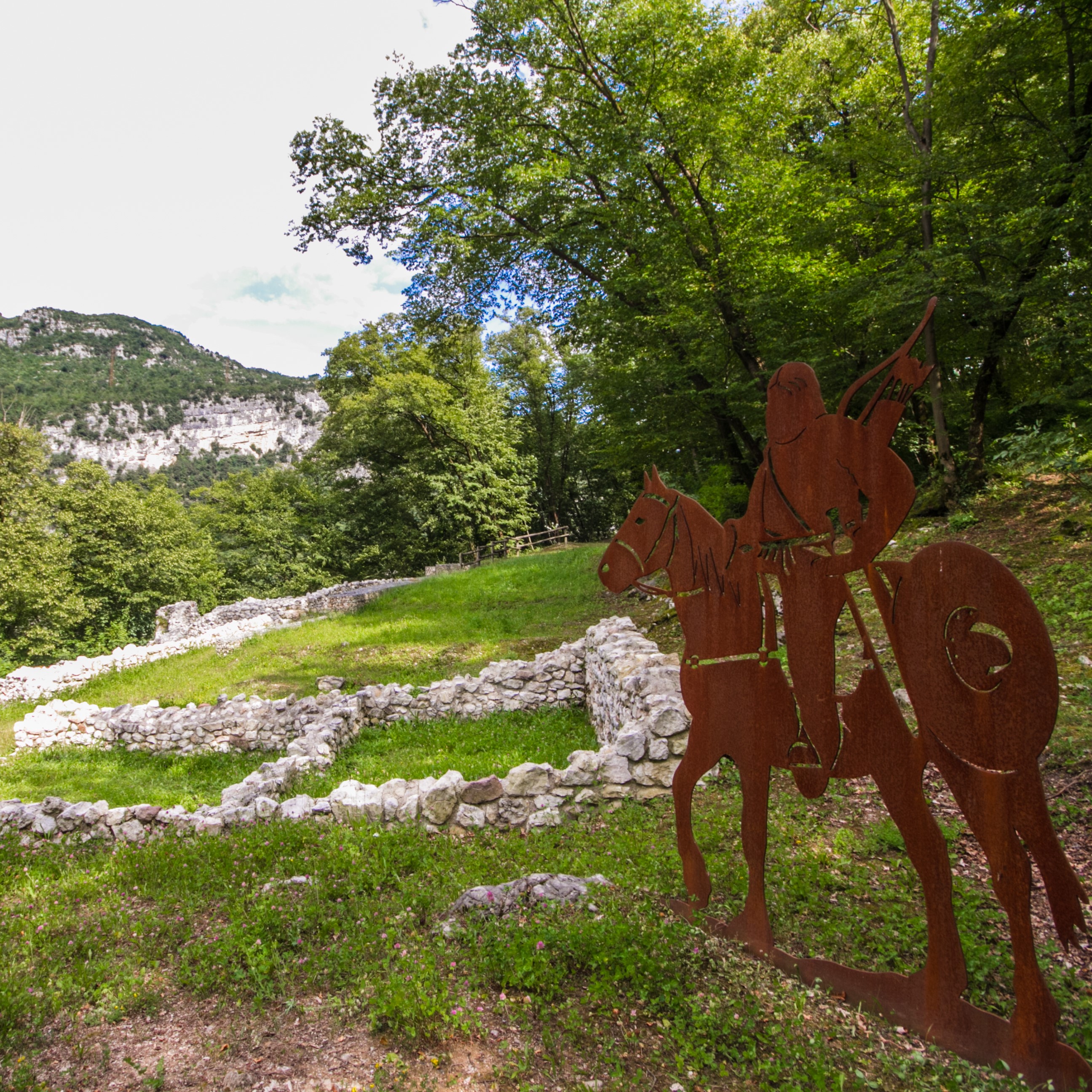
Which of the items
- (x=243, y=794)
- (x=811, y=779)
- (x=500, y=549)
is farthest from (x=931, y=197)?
(x=500, y=549)

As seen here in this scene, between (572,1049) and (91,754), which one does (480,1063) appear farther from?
(91,754)

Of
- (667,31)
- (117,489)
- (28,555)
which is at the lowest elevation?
(28,555)

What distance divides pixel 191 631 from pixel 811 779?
2333 cm

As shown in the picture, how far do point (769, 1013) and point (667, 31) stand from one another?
14754 mm

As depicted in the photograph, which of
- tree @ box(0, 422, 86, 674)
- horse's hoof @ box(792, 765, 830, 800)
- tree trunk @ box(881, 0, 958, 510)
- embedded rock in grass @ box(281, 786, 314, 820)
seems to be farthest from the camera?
tree @ box(0, 422, 86, 674)

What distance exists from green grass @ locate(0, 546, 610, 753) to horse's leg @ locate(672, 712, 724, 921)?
27.1 feet

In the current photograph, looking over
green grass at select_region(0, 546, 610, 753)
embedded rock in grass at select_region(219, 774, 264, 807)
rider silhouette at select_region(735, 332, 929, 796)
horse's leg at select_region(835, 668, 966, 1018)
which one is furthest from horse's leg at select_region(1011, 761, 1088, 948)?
green grass at select_region(0, 546, 610, 753)

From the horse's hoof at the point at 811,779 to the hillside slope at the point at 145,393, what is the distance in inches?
3700

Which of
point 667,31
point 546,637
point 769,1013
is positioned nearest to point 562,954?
point 769,1013

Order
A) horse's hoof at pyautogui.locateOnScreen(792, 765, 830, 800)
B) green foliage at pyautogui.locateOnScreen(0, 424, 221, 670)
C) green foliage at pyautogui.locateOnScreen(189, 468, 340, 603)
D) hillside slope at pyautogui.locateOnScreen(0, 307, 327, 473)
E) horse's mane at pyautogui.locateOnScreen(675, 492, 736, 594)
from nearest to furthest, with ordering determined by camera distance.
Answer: horse's hoof at pyautogui.locateOnScreen(792, 765, 830, 800) < horse's mane at pyautogui.locateOnScreen(675, 492, 736, 594) < green foliage at pyautogui.locateOnScreen(0, 424, 221, 670) < green foliage at pyautogui.locateOnScreen(189, 468, 340, 603) < hillside slope at pyautogui.locateOnScreen(0, 307, 327, 473)

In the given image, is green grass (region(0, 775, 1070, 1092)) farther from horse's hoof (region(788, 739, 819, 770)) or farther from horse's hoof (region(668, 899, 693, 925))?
horse's hoof (region(788, 739, 819, 770))

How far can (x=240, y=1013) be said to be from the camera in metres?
3.09

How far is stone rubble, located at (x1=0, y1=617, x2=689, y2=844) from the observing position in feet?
17.0

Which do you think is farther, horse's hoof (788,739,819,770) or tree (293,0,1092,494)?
tree (293,0,1092,494)
